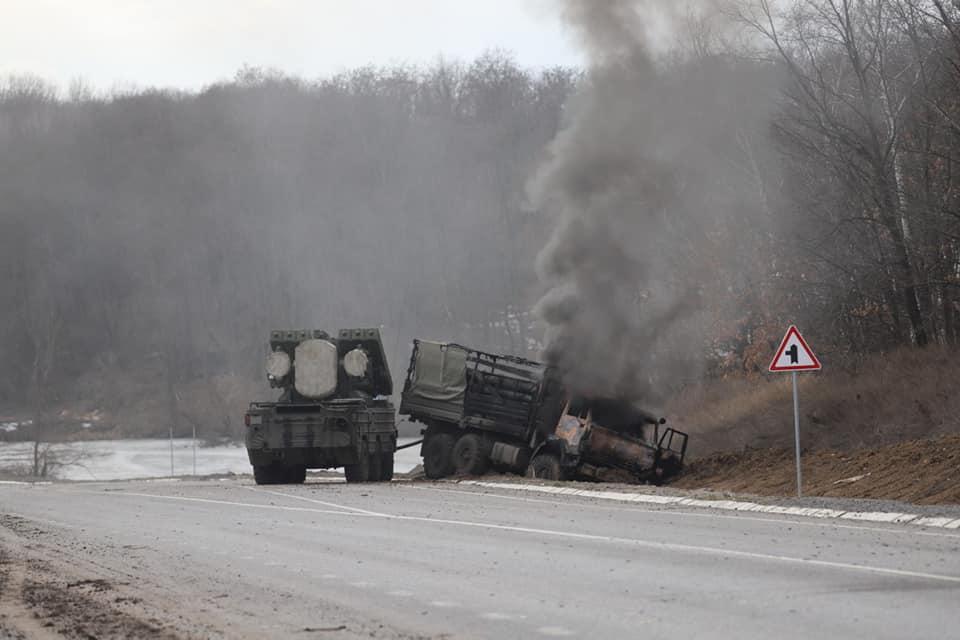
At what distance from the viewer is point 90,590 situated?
1080 centimetres

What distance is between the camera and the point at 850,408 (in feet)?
91.2

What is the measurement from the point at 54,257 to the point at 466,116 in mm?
30599

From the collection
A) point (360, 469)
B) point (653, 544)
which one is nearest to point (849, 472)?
Result: point (360, 469)

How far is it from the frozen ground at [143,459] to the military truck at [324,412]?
2108 centimetres

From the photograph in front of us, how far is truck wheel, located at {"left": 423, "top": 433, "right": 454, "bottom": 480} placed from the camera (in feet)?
90.6

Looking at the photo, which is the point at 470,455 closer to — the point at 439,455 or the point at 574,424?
the point at 439,455

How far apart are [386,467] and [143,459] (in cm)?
3820

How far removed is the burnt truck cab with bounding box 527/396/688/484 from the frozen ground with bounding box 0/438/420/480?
23334 millimetres

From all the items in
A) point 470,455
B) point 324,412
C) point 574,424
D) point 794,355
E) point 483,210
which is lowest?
point 470,455

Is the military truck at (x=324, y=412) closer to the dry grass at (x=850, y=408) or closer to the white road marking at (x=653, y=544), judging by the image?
the white road marking at (x=653, y=544)

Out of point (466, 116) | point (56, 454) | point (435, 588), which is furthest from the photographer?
point (466, 116)

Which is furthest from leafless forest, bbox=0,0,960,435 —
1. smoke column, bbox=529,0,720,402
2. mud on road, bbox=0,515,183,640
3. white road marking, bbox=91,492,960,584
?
mud on road, bbox=0,515,183,640

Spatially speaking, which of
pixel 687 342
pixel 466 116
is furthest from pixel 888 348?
pixel 466 116

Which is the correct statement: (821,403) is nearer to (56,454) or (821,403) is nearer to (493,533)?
(493,533)
